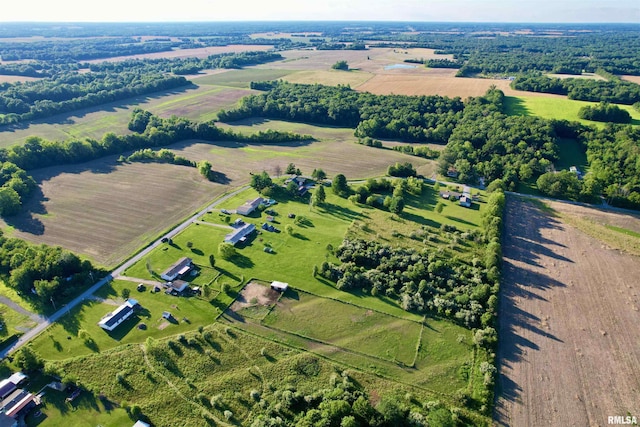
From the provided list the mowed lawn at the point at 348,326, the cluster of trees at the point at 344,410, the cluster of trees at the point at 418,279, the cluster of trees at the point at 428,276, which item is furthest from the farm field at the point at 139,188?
the cluster of trees at the point at 344,410

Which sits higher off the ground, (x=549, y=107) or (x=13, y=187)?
(x=549, y=107)

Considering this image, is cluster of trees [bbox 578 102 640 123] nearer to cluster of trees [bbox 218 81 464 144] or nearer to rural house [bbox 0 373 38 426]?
cluster of trees [bbox 218 81 464 144]

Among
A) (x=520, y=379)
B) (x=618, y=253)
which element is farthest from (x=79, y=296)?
(x=618, y=253)

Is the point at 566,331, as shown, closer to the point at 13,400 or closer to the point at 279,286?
the point at 279,286

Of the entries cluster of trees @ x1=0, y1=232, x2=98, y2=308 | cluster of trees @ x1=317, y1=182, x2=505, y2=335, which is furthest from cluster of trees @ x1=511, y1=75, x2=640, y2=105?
cluster of trees @ x1=0, y1=232, x2=98, y2=308

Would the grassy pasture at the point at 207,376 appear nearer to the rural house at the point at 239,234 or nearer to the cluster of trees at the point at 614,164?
the rural house at the point at 239,234

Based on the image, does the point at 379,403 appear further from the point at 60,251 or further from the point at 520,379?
the point at 60,251

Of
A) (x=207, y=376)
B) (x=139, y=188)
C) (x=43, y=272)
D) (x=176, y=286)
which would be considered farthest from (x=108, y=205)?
(x=207, y=376)
